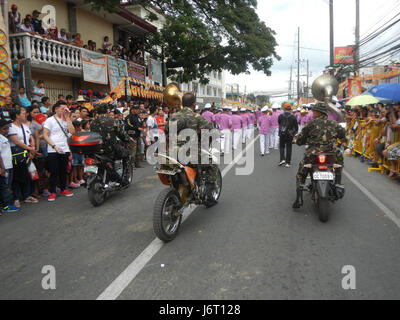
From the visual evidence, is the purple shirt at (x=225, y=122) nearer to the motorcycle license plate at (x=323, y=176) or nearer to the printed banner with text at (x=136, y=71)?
the printed banner with text at (x=136, y=71)

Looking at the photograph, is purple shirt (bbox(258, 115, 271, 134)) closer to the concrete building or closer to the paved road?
the paved road

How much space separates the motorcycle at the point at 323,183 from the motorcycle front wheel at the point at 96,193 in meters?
3.63

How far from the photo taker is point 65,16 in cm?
1572

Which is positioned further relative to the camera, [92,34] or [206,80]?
[206,80]

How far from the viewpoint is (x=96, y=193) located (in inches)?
242

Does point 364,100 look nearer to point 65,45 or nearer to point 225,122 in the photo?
point 225,122

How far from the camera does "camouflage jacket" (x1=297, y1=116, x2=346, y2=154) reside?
5266 millimetres

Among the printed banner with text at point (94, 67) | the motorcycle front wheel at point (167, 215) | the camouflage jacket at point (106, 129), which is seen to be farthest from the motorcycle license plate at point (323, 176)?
the printed banner with text at point (94, 67)

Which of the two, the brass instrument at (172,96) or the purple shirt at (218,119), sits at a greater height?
the brass instrument at (172,96)

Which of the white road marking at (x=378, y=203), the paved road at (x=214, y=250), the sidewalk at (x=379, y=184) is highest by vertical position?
the paved road at (x=214, y=250)

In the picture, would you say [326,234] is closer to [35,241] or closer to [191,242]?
[191,242]

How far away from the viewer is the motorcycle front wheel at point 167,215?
4.07 m
